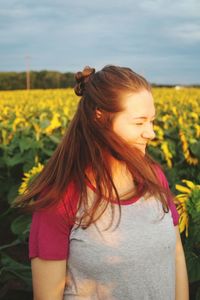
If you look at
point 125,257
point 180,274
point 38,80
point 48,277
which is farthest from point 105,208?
point 38,80

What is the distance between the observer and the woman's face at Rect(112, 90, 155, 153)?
1.80m

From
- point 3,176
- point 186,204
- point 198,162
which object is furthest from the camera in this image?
point 3,176

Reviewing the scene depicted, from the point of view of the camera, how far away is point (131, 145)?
1.82 metres

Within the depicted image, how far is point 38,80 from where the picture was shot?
43.2m

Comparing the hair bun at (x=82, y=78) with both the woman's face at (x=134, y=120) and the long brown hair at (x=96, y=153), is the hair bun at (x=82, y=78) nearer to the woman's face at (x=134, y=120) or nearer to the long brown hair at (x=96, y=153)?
the long brown hair at (x=96, y=153)

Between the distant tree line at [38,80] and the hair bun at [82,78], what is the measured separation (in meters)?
38.5

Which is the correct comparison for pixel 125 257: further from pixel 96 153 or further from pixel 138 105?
pixel 138 105

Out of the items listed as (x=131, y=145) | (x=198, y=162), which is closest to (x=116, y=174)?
(x=131, y=145)

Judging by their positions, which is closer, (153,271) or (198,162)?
Result: (153,271)

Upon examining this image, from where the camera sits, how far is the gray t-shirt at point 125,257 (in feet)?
5.69

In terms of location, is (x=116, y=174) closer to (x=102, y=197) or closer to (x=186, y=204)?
(x=102, y=197)

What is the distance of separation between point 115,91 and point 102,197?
1.07 feet

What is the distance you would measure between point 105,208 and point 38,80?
4202cm

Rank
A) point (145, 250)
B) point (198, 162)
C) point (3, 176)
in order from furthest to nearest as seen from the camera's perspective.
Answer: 1. point (3, 176)
2. point (198, 162)
3. point (145, 250)
